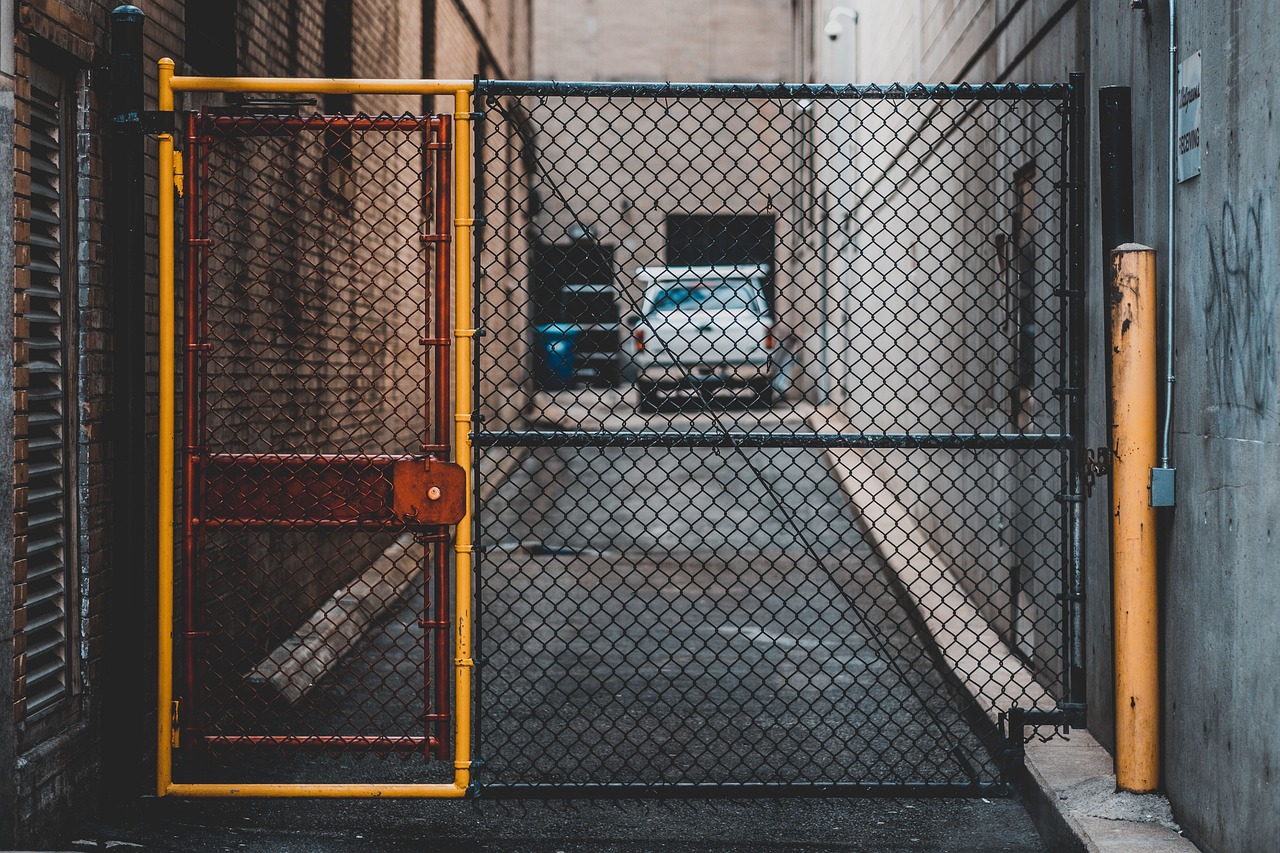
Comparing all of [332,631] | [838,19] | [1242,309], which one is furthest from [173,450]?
[838,19]

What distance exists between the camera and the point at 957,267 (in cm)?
938

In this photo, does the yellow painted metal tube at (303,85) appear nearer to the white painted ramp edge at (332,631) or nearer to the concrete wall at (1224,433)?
the white painted ramp edge at (332,631)

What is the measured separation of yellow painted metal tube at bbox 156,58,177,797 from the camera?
14.4 feet

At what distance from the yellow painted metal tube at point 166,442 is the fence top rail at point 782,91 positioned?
1.07 metres

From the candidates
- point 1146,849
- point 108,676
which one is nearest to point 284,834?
point 108,676

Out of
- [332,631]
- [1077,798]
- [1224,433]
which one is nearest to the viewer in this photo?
[1224,433]

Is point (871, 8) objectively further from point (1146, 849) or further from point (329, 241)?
point (1146, 849)

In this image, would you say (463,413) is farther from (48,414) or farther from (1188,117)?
(1188,117)

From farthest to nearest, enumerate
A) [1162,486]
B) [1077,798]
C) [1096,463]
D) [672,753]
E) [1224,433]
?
[672,753] < [1096,463] < [1077,798] < [1162,486] < [1224,433]

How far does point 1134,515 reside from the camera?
13.9 ft

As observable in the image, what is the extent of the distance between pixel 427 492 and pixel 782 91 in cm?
179

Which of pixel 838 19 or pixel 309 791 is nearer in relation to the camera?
pixel 309 791

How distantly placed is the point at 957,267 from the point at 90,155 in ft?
20.9

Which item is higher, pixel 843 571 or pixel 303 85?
pixel 303 85
